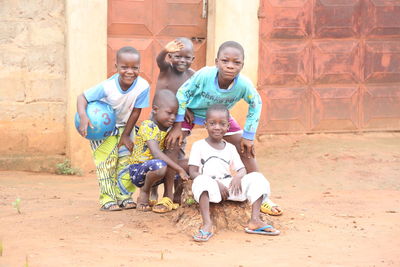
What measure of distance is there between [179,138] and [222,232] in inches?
31.5

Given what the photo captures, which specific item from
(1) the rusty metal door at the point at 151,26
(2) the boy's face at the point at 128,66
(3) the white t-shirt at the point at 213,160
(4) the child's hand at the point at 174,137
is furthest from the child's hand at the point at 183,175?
(1) the rusty metal door at the point at 151,26

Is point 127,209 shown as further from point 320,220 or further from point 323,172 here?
point 323,172

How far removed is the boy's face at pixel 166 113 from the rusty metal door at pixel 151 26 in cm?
290

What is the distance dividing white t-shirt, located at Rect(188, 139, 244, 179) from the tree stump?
0.24 metres

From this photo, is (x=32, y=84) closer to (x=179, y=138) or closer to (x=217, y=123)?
(x=179, y=138)

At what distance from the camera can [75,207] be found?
6070 mm

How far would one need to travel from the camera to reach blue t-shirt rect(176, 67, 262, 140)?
210 inches

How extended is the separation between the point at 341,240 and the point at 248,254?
0.78m

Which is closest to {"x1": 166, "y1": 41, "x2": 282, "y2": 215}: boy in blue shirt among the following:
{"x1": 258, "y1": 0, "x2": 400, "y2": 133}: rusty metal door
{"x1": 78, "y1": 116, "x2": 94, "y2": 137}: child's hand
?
{"x1": 78, "y1": 116, "x2": 94, "y2": 137}: child's hand

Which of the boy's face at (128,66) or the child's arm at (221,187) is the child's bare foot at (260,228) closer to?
the child's arm at (221,187)

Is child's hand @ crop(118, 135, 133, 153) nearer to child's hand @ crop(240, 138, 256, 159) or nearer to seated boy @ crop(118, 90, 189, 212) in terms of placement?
seated boy @ crop(118, 90, 189, 212)

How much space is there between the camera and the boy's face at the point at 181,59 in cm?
581

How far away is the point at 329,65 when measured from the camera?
893 centimetres

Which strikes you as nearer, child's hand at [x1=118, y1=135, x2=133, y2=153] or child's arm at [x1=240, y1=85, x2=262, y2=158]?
child's arm at [x1=240, y1=85, x2=262, y2=158]
